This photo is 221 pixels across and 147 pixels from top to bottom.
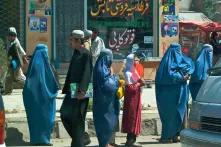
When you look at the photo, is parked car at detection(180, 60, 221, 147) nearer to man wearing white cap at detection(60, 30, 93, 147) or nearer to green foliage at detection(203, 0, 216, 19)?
man wearing white cap at detection(60, 30, 93, 147)

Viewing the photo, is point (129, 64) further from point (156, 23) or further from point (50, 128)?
point (156, 23)

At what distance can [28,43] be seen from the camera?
1691 cm

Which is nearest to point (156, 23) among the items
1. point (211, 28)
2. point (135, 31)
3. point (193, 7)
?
point (135, 31)

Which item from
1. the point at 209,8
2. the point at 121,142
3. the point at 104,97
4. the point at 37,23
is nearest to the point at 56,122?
the point at 121,142

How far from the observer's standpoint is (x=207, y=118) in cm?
661

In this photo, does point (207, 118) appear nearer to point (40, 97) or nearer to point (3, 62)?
point (40, 97)

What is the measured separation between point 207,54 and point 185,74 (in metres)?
0.75

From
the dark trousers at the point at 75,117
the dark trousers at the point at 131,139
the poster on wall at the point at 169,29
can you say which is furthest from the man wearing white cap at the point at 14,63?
the dark trousers at the point at 75,117

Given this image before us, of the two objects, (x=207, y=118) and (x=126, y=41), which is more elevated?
(x=126, y=41)

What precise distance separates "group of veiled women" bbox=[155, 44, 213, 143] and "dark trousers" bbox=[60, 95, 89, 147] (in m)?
2.02

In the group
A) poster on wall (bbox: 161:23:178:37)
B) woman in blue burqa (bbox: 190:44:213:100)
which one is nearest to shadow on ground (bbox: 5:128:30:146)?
woman in blue burqa (bbox: 190:44:213:100)

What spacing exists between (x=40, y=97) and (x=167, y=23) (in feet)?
27.1

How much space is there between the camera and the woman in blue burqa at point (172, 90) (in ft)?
35.1

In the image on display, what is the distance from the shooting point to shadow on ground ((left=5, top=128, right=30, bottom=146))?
35.0 ft
